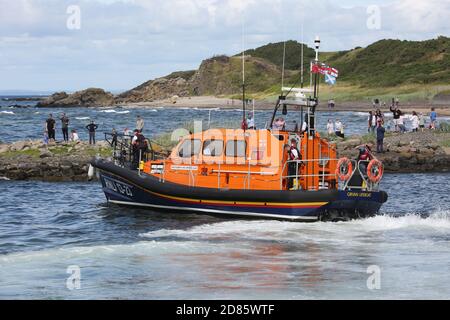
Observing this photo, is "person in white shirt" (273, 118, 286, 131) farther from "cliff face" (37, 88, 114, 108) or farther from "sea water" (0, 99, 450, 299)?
"cliff face" (37, 88, 114, 108)

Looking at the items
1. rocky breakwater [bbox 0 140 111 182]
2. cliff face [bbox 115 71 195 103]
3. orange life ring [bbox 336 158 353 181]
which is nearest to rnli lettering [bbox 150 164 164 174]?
orange life ring [bbox 336 158 353 181]

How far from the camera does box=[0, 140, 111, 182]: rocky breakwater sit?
2967cm

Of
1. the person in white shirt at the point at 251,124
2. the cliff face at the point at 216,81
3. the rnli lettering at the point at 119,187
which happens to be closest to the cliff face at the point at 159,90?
the cliff face at the point at 216,81

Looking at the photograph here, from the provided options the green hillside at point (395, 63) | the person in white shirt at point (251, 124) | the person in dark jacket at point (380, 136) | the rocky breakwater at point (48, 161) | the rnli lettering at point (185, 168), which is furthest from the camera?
the green hillside at point (395, 63)

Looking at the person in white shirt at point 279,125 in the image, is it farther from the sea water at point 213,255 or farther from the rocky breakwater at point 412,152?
the rocky breakwater at point 412,152

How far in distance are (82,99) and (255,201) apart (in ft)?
356

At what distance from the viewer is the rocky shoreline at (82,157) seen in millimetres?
29780

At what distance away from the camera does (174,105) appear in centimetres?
11188

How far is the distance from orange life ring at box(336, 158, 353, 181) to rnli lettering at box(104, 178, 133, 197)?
5.69 metres

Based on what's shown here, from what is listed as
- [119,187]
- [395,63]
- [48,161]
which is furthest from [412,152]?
[395,63]

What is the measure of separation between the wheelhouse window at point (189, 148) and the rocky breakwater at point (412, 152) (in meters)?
12.7
